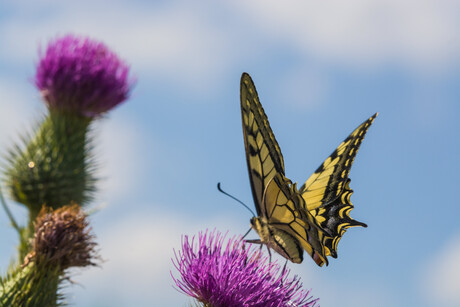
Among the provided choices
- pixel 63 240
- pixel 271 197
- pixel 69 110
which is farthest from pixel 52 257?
pixel 69 110

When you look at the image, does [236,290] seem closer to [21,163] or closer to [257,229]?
[257,229]

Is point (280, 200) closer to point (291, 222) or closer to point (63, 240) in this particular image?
point (291, 222)

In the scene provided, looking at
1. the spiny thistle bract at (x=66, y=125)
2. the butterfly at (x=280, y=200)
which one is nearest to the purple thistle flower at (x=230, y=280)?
the butterfly at (x=280, y=200)

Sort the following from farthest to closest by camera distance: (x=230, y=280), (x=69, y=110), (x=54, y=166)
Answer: (x=69, y=110)
(x=54, y=166)
(x=230, y=280)

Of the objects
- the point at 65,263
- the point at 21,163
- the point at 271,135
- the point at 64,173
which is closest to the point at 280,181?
the point at 271,135

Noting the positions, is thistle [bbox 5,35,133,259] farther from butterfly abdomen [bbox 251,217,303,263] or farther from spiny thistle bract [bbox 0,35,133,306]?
butterfly abdomen [bbox 251,217,303,263]

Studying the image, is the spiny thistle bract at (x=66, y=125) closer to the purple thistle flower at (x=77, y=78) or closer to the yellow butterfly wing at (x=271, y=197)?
the purple thistle flower at (x=77, y=78)
